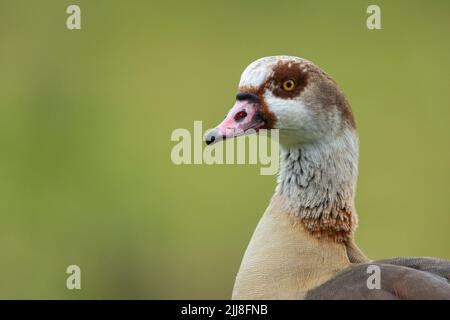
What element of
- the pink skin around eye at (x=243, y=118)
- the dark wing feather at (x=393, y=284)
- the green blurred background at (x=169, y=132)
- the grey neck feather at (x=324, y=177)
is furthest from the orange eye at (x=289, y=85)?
the green blurred background at (x=169, y=132)

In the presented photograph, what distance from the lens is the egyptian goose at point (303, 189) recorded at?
3348mm

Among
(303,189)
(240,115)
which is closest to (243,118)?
(240,115)

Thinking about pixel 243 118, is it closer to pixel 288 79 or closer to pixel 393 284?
pixel 288 79

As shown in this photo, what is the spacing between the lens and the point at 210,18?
26.9ft

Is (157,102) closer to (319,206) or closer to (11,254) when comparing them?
(11,254)

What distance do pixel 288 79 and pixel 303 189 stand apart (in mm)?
414

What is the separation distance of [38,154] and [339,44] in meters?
2.74

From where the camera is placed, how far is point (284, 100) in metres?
3.44

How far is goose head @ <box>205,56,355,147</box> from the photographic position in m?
3.43

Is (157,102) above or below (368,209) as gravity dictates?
above

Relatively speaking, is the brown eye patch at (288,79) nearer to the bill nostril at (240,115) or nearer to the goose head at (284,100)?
the goose head at (284,100)

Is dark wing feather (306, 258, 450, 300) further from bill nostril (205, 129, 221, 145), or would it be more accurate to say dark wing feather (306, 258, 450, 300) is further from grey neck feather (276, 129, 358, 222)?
bill nostril (205, 129, 221, 145)
